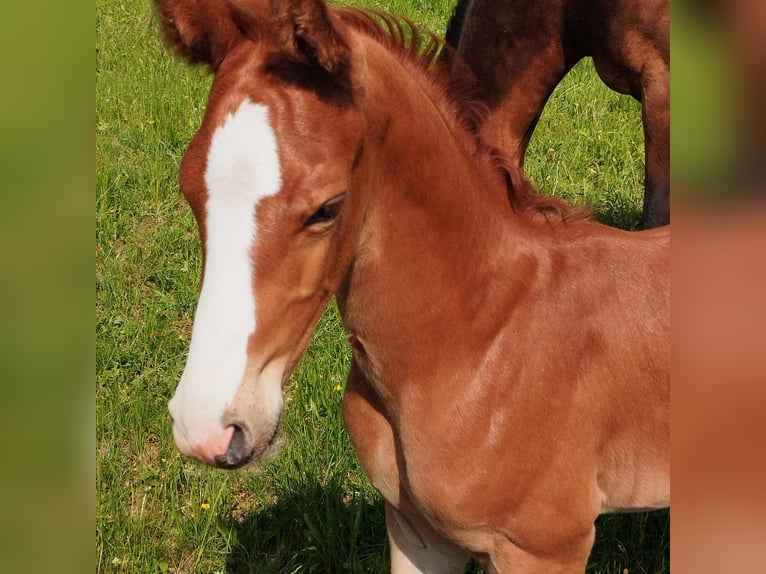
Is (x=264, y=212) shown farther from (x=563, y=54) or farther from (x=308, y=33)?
(x=563, y=54)

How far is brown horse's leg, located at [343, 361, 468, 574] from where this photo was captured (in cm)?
212

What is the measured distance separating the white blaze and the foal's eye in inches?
4.0

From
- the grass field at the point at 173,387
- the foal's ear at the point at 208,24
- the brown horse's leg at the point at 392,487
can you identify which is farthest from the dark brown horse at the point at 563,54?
the foal's ear at the point at 208,24

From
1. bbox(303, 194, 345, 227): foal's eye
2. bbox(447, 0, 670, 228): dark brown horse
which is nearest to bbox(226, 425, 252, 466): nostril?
bbox(303, 194, 345, 227): foal's eye

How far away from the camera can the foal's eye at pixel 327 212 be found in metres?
1.53

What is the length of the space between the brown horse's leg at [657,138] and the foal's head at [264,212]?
5.69ft

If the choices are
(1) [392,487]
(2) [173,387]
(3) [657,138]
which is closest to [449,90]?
(1) [392,487]

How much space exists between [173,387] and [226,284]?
2.24m

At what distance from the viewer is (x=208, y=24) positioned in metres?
1.73

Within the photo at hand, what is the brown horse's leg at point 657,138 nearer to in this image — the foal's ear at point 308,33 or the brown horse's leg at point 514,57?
the brown horse's leg at point 514,57

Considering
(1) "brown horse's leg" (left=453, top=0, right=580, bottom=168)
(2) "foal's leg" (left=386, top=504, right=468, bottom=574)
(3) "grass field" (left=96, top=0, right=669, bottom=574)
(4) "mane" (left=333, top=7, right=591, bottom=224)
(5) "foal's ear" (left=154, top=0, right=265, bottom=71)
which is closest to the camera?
(5) "foal's ear" (left=154, top=0, right=265, bottom=71)

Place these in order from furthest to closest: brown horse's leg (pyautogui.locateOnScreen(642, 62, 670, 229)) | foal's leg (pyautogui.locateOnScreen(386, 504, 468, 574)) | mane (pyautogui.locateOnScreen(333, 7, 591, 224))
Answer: brown horse's leg (pyautogui.locateOnScreen(642, 62, 670, 229)) → foal's leg (pyautogui.locateOnScreen(386, 504, 468, 574)) → mane (pyautogui.locateOnScreen(333, 7, 591, 224))

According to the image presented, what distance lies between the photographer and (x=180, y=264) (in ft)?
14.4

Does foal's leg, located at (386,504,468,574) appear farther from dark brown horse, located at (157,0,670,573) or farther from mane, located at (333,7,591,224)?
mane, located at (333,7,591,224)
